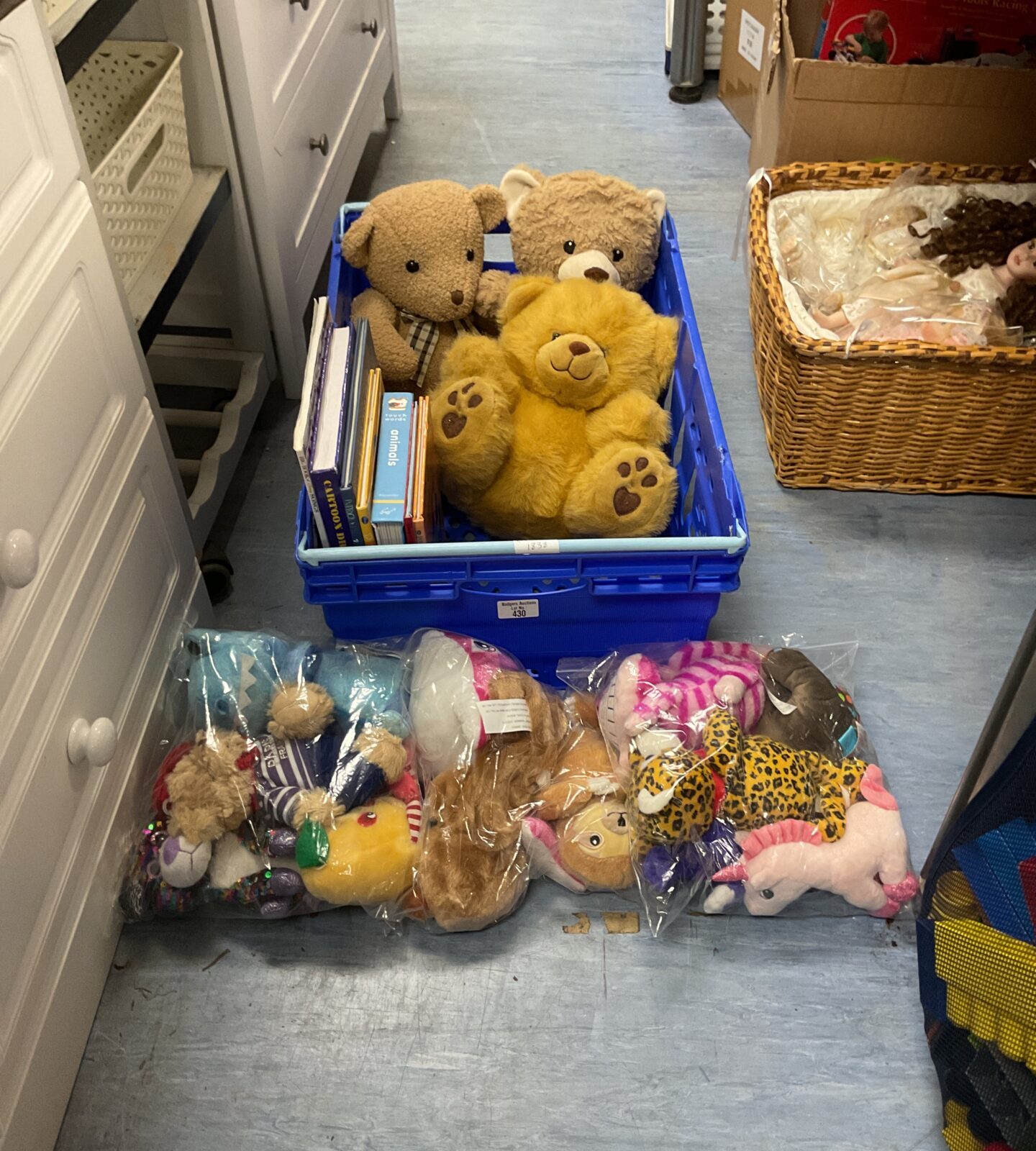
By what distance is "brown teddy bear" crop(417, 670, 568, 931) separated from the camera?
99cm

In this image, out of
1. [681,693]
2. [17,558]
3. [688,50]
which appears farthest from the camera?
[688,50]

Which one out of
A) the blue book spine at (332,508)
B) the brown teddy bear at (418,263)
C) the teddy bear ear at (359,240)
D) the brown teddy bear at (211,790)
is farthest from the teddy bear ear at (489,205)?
the brown teddy bear at (211,790)

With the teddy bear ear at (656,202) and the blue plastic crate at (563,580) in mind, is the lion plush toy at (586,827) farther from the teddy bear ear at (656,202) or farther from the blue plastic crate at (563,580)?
the teddy bear ear at (656,202)

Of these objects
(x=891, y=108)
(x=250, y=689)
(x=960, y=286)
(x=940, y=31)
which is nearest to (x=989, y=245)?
(x=960, y=286)

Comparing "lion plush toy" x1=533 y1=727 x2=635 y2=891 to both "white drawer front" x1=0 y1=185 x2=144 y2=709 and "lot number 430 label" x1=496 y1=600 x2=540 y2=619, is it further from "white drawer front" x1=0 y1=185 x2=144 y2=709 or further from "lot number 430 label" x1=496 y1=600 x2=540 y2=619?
"white drawer front" x1=0 y1=185 x2=144 y2=709

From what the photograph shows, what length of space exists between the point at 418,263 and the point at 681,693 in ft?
2.12

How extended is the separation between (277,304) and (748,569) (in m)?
0.75

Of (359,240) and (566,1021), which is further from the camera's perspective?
(359,240)

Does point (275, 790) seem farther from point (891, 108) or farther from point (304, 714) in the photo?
point (891, 108)

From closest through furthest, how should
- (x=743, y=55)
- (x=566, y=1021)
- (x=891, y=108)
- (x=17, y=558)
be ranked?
(x=17, y=558) → (x=566, y=1021) → (x=891, y=108) → (x=743, y=55)

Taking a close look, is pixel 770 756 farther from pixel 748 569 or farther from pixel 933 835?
pixel 748 569

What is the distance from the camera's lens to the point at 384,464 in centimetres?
109

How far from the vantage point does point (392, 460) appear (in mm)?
1101

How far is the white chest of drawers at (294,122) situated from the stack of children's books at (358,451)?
11.1 inches
